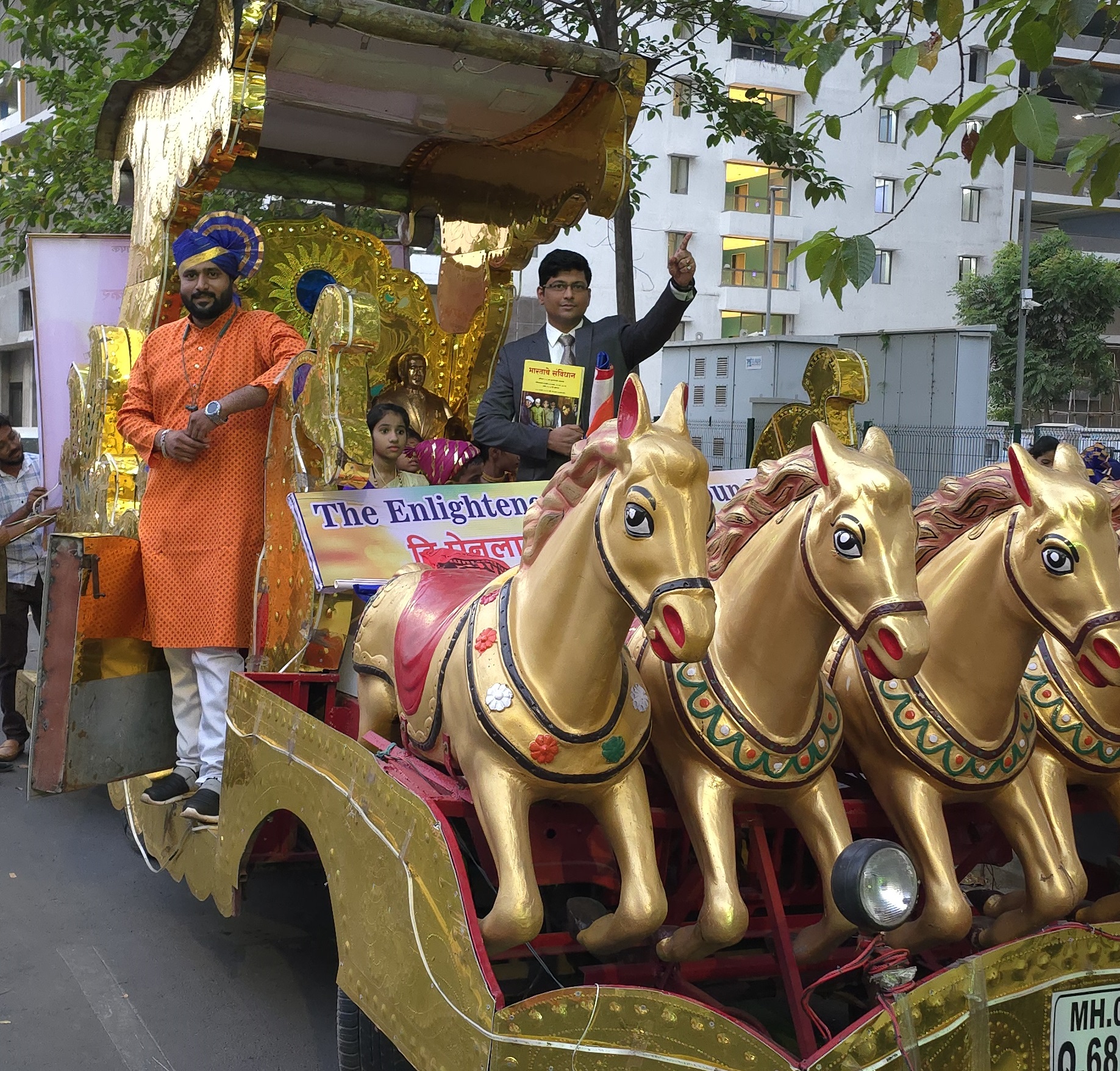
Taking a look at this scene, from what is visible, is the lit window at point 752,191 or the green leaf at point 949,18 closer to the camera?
the green leaf at point 949,18

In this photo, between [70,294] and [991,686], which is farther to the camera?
[70,294]

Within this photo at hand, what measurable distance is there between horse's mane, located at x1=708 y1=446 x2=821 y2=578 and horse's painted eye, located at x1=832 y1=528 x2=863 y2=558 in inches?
12.1

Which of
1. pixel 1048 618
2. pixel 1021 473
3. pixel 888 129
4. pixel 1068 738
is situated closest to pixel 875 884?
pixel 1048 618

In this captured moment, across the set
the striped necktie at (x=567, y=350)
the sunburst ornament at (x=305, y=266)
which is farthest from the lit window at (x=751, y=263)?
the striped necktie at (x=567, y=350)

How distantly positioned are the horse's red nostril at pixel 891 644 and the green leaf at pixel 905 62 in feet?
6.69

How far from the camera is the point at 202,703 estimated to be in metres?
4.34

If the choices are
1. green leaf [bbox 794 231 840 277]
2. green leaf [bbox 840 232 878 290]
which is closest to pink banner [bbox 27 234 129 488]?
green leaf [bbox 794 231 840 277]

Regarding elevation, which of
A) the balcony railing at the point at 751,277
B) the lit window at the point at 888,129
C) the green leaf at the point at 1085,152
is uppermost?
the lit window at the point at 888,129

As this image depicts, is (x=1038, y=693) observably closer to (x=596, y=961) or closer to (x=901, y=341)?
(x=596, y=961)

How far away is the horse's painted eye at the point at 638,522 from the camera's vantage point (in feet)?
7.84

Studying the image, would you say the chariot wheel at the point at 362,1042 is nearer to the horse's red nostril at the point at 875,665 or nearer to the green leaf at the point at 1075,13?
the horse's red nostril at the point at 875,665

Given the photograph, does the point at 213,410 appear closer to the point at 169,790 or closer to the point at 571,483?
the point at 169,790

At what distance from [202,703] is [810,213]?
87.5 feet

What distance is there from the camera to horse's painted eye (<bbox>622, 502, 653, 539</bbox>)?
2389 millimetres
